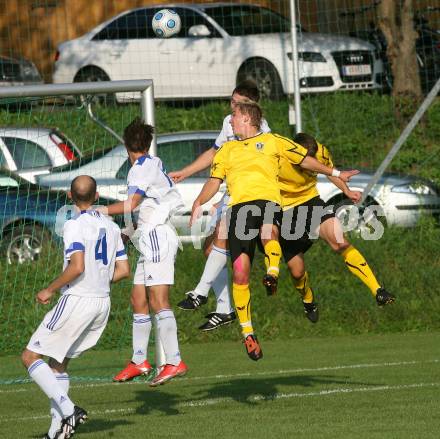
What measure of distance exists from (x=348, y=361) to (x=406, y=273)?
12.6ft

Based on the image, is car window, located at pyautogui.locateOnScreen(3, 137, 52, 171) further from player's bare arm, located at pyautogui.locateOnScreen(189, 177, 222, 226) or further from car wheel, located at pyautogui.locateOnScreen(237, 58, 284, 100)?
car wheel, located at pyautogui.locateOnScreen(237, 58, 284, 100)

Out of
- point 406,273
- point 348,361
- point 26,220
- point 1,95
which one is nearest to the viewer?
point 1,95

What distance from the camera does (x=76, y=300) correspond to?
29.5 ft

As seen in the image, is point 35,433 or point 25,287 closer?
point 35,433

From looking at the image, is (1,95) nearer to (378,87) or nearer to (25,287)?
(25,287)

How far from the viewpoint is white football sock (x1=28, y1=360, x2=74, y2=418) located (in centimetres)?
865

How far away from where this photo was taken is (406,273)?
17.0 metres

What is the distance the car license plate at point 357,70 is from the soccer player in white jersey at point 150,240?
32.9 feet

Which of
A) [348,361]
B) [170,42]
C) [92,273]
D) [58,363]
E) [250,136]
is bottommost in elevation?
[348,361]

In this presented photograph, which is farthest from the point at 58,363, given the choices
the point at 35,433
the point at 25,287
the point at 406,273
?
the point at 406,273

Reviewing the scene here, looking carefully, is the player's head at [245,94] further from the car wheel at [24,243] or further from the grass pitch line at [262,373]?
the car wheel at [24,243]

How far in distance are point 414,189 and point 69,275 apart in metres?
9.88

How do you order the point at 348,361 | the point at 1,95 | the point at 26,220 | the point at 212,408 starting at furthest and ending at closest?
the point at 26,220, the point at 348,361, the point at 1,95, the point at 212,408

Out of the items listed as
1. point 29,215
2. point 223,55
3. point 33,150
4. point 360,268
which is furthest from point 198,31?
point 360,268
